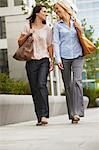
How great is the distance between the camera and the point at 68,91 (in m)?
7.37

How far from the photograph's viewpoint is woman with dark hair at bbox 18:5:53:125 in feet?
23.4

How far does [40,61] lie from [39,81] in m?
0.28

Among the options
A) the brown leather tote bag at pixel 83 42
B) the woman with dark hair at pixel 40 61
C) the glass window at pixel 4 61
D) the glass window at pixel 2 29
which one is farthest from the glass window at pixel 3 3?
the brown leather tote bag at pixel 83 42

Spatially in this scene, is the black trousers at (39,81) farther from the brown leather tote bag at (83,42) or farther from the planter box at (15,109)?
the planter box at (15,109)

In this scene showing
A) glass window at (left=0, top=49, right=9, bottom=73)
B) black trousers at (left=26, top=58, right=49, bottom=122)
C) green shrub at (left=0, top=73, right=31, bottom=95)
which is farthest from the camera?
glass window at (left=0, top=49, right=9, bottom=73)

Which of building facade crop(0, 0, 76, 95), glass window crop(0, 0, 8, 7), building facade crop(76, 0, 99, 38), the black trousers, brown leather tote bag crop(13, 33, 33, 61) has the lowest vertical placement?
building facade crop(76, 0, 99, 38)

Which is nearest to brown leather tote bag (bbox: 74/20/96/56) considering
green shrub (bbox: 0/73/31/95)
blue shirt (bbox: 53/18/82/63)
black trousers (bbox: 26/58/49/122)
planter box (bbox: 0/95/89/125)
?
blue shirt (bbox: 53/18/82/63)

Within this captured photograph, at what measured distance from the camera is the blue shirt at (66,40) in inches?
283

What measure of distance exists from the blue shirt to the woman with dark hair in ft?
0.43

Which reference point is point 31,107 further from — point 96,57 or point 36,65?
point 96,57

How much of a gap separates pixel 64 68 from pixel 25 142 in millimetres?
2878

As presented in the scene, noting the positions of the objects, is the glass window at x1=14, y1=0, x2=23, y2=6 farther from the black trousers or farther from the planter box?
the black trousers

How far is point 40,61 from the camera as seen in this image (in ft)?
23.5

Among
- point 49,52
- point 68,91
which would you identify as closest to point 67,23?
point 49,52
